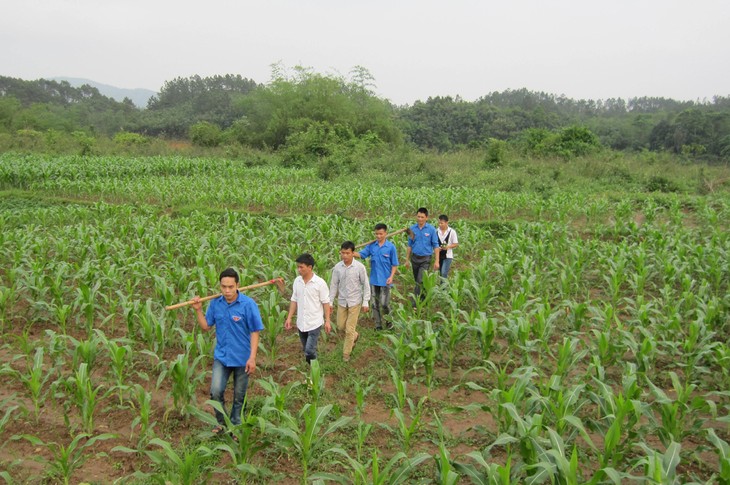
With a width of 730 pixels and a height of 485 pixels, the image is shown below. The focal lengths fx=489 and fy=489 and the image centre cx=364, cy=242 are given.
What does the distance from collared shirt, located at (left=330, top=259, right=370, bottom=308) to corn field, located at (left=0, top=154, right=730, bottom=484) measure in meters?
0.68

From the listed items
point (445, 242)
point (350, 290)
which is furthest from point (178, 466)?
point (445, 242)

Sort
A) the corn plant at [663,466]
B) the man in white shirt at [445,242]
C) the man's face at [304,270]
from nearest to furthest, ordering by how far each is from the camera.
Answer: the corn plant at [663,466]
the man's face at [304,270]
the man in white shirt at [445,242]

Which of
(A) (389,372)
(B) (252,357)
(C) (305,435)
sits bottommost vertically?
(A) (389,372)

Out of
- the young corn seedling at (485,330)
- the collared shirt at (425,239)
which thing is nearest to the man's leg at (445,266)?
the collared shirt at (425,239)

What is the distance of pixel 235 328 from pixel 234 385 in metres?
0.51

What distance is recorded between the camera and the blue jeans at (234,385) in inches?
163

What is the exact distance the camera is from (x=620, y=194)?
1680cm

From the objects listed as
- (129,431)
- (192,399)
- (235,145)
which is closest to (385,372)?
(192,399)

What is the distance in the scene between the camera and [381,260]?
638 cm

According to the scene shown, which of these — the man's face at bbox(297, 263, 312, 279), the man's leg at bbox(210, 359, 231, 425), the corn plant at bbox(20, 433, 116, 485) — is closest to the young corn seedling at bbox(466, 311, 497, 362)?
the man's face at bbox(297, 263, 312, 279)

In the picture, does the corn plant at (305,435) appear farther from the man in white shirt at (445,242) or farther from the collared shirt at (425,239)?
the man in white shirt at (445,242)

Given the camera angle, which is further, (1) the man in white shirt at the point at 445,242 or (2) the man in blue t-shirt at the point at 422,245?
(1) the man in white shirt at the point at 445,242

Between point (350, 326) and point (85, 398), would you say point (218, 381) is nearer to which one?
point (85, 398)

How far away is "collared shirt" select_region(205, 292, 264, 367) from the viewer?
414 centimetres
